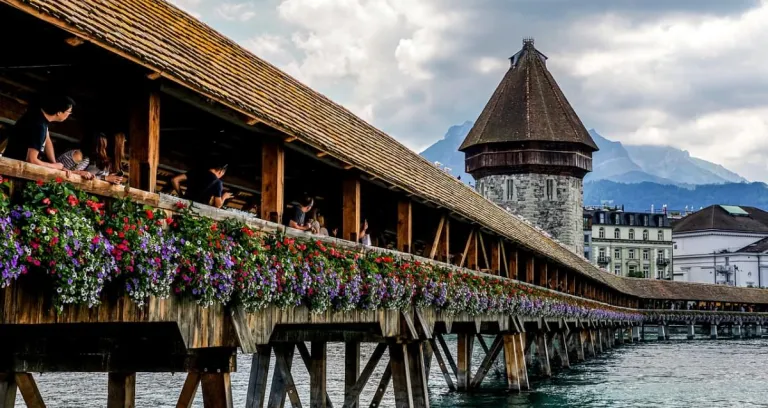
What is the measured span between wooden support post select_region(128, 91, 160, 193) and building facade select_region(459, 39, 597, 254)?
182 feet

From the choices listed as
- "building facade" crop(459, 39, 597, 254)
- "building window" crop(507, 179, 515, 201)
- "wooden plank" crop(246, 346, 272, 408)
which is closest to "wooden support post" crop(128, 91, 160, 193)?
"wooden plank" crop(246, 346, 272, 408)

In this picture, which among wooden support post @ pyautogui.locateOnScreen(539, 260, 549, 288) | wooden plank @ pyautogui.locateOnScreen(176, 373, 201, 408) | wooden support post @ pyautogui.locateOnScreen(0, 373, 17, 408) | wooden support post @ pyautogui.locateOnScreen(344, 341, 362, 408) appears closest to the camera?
wooden plank @ pyautogui.locateOnScreen(176, 373, 201, 408)

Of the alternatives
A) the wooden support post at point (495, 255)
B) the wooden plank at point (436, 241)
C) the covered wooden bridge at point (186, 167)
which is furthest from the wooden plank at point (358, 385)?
the wooden support post at point (495, 255)

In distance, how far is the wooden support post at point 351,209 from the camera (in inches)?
482

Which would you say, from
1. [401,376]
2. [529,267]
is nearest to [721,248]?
[529,267]

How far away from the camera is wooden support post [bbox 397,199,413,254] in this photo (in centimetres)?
1458

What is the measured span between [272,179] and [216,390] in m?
2.25

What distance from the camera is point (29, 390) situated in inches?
428

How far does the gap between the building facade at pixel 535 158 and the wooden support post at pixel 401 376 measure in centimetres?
4829

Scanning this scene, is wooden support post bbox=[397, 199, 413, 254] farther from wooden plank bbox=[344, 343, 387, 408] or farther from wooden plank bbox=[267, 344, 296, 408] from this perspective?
wooden plank bbox=[267, 344, 296, 408]

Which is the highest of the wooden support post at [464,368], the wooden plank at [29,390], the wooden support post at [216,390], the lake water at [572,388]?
the wooden support post at [216,390]

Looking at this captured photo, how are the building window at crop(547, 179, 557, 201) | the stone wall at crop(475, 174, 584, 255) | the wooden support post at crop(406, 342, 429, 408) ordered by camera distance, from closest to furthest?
the wooden support post at crop(406, 342, 429, 408), the stone wall at crop(475, 174, 584, 255), the building window at crop(547, 179, 557, 201)

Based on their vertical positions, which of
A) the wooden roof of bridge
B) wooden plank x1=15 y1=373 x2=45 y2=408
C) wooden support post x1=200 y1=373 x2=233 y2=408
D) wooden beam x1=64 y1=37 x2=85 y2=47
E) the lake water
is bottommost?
the lake water

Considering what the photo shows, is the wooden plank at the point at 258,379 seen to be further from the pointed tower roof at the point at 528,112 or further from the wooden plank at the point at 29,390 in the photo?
the pointed tower roof at the point at 528,112
